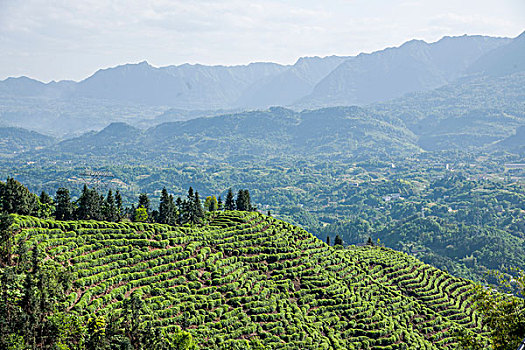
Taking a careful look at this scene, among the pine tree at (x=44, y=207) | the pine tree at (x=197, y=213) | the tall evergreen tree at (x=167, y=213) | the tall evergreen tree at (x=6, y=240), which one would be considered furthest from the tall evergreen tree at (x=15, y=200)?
the pine tree at (x=197, y=213)

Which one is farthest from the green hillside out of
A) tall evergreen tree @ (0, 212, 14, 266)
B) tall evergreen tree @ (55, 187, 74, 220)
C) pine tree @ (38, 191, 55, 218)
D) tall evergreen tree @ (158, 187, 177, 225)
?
pine tree @ (38, 191, 55, 218)

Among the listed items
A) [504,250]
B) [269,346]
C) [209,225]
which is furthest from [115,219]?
[504,250]

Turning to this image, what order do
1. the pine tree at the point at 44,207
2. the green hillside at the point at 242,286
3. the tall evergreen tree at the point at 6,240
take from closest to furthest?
the tall evergreen tree at the point at 6,240 < the green hillside at the point at 242,286 < the pine tree at the point at 44,207

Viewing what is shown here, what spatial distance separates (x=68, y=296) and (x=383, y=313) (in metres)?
46.8

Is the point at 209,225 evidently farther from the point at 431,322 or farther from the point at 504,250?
the point at 504,250

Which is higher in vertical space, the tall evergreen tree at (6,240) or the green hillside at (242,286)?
the tall evergreen tree at (6,240)

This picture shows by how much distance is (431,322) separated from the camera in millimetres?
77000

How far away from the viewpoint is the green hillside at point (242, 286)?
5766 centimetres

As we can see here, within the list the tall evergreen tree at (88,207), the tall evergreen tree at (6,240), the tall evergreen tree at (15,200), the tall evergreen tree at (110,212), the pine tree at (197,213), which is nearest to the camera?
the tall evergreen tree at (6,240)

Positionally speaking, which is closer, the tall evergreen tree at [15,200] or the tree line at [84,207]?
the tall evergreen tree at [15,200]

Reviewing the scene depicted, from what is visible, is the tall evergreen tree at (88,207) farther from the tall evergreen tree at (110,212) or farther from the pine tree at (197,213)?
the pine tree at (197,213)

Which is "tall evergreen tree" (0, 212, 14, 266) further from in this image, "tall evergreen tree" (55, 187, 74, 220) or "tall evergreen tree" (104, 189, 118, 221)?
"tall evergreen tree" (104, 189, 118, 221)

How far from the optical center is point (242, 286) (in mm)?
66812

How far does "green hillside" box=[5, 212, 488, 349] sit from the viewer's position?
57656 millimetres
